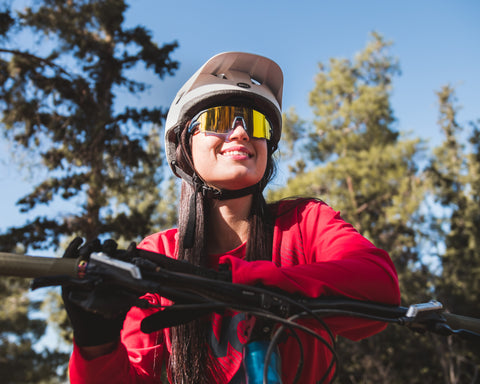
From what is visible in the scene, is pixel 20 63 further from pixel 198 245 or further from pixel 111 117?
pixel 198 245

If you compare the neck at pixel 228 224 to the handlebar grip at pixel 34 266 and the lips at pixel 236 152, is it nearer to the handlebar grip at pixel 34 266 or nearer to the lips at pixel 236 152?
the lips at pixel 236 152

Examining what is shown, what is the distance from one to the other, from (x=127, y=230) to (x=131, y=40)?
680 cm

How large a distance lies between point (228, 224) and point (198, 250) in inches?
13.0

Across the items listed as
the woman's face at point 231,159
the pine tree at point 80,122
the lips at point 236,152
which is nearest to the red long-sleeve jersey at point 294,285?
the woman's face at point 231,159

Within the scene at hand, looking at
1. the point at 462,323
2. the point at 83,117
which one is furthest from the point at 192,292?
the point at 83,117

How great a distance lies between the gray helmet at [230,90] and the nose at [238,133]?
0.24 m

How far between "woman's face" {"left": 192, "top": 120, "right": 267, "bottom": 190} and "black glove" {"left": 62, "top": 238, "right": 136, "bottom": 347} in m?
1.22

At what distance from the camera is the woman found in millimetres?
1829

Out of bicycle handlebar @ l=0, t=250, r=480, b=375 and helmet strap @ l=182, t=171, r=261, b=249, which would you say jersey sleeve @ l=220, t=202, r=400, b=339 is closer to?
bicycle handlebar @ l=0, t=250, r=480, b=375

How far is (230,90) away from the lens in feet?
9.05

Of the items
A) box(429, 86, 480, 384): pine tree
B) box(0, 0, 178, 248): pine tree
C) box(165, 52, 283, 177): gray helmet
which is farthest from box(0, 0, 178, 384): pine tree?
box(429, 86, 480, 384): pine tree

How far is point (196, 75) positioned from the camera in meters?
2.94

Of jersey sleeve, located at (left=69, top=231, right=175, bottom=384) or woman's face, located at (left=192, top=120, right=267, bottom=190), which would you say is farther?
woman's face, located at (left=192, top=120, right=267, bottom=190)

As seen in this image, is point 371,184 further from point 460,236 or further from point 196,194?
point 196,194
